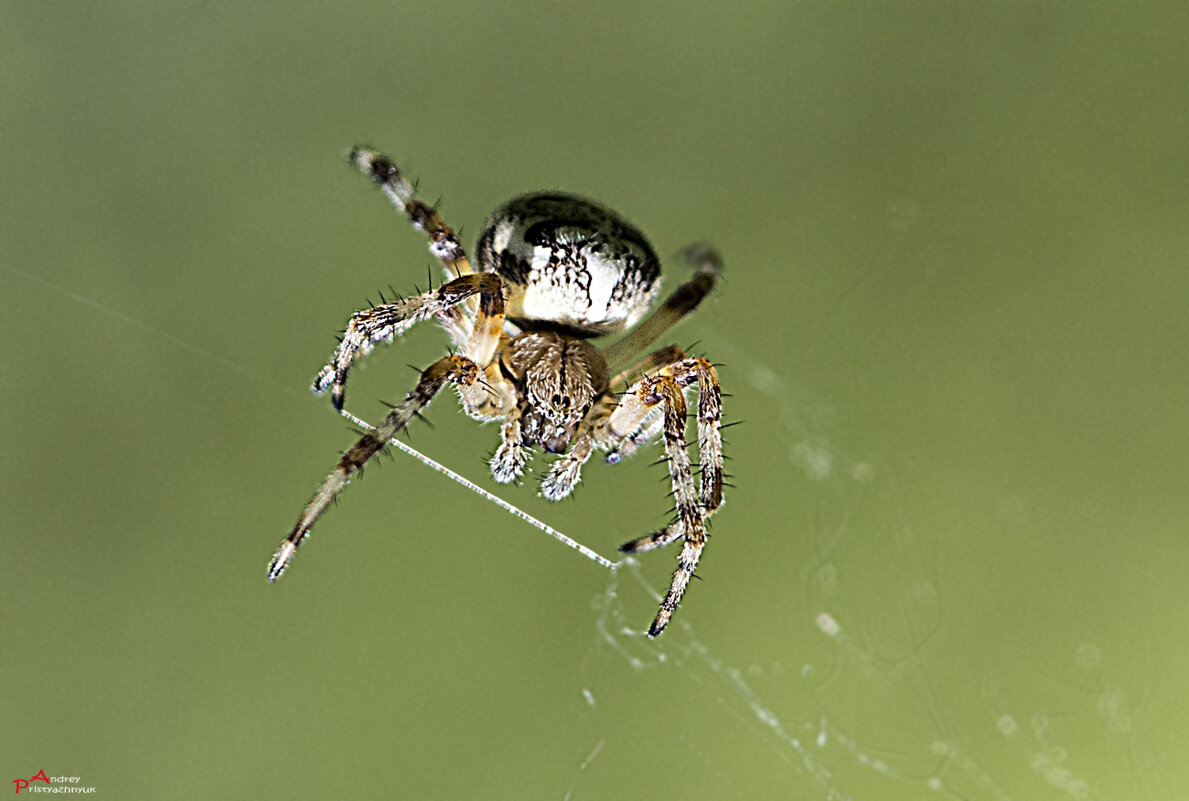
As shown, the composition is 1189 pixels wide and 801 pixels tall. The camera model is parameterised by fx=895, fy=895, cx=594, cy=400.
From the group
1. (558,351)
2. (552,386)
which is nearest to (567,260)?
(558,351)

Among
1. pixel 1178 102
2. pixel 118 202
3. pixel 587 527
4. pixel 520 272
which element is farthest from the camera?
pixel 1178 102

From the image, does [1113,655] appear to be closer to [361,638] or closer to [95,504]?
[361,638]

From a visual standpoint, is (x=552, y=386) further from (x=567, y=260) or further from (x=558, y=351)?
(x=567, y=260)

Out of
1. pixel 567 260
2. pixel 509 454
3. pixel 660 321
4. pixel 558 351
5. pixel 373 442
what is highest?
pixel 660 321

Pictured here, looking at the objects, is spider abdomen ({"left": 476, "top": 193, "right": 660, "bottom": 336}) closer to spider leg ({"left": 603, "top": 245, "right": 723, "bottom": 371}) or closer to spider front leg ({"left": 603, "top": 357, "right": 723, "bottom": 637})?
spider leg ({"left": 603, "top": 245, "right": 723, "bottom": 371})

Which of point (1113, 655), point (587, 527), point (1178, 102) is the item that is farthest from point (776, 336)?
point (1178, 102)

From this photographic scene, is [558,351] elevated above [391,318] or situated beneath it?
elevated above

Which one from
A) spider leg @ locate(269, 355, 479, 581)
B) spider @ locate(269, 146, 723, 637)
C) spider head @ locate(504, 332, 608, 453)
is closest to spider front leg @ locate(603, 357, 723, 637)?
spider @ locate(269, 146, 723, 637)
